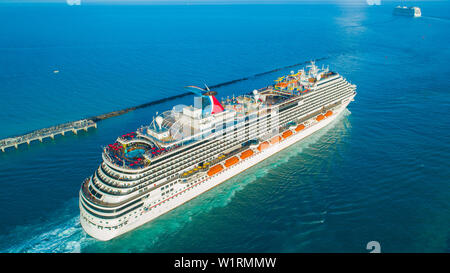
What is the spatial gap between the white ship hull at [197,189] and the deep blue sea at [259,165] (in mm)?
981

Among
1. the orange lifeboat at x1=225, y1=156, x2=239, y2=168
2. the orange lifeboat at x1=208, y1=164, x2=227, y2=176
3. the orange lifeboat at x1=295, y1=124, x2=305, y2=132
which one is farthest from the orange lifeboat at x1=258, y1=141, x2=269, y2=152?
the orange lifeboat at x1=208, y1=164, x2=227, y2=176

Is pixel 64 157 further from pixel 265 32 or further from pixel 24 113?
pixel 265 32

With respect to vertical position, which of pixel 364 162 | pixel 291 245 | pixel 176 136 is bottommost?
pixel 291 245

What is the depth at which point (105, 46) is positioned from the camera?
5615 inches

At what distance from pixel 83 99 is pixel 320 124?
6437 centimetres

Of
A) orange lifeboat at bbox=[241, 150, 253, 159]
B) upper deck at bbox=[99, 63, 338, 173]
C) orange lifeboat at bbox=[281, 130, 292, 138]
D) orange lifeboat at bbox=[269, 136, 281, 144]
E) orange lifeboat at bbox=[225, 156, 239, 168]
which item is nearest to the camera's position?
upper deck at bbox=[99, 63, 338, 173]

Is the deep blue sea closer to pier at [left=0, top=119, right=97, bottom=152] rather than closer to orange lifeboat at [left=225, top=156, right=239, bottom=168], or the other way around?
pier at [left=0, top=119, right=97, bottom=152]

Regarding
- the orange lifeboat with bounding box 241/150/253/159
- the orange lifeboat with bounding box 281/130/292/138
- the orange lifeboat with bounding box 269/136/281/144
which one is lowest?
the orange lifeboat with bounding box 241/150/253/159

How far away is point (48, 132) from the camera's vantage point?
61.9m

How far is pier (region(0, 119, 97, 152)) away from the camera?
5778 cm

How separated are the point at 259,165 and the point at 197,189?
562 inches

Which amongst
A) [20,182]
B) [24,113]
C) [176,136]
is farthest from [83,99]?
[176,136]

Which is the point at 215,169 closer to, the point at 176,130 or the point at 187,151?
the point at 187,151

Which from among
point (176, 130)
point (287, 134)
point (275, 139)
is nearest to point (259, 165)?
point (275, 139)
